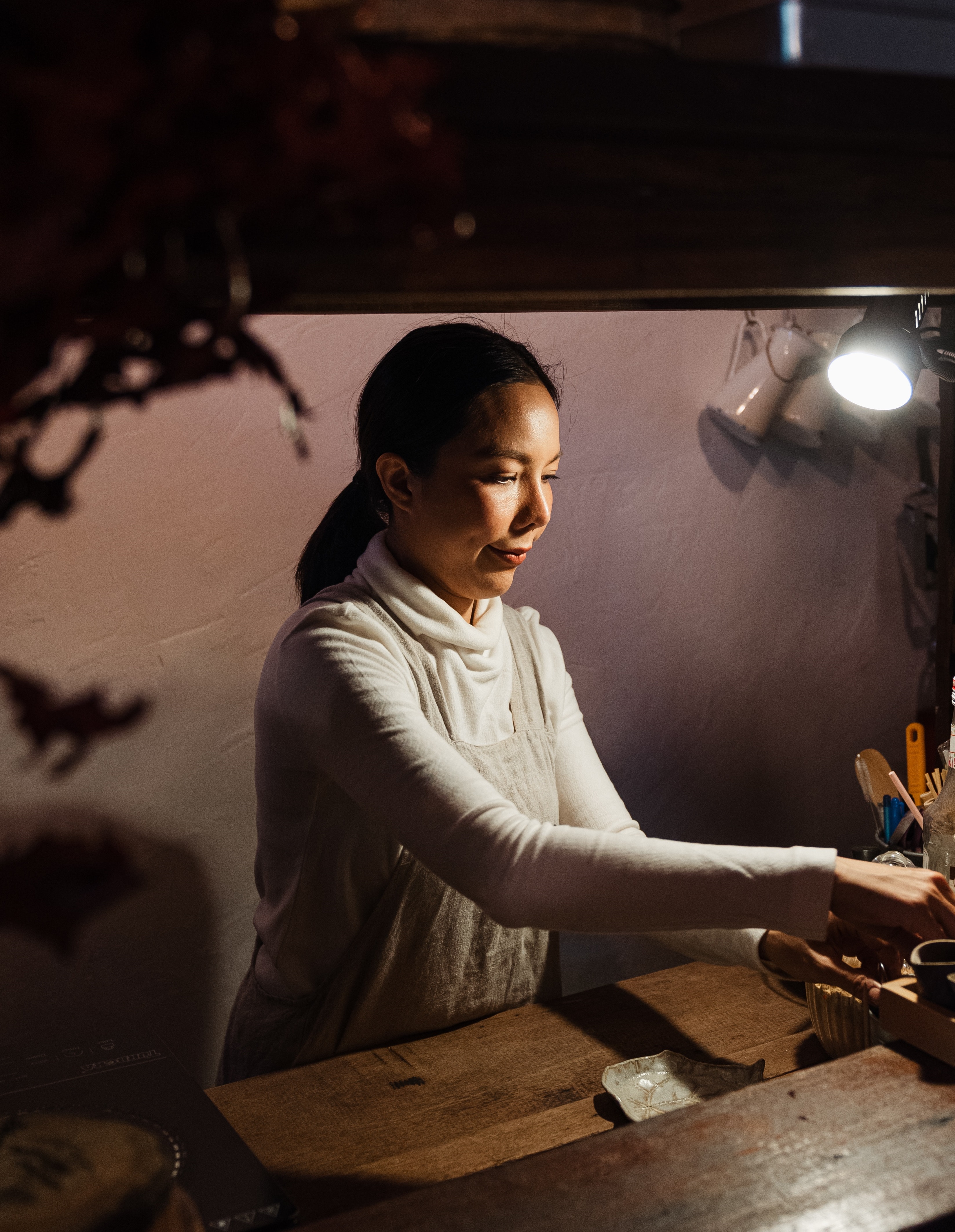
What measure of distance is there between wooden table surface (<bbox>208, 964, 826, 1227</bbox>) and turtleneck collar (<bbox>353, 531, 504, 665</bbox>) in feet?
1.71

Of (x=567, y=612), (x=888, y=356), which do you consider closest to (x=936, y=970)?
(x=888, y=356)

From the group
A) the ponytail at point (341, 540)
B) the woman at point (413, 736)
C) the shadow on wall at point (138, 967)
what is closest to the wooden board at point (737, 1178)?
the woman at point (413, 736)

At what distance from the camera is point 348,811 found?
57.0 inches

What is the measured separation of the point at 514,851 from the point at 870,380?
1.11 meters

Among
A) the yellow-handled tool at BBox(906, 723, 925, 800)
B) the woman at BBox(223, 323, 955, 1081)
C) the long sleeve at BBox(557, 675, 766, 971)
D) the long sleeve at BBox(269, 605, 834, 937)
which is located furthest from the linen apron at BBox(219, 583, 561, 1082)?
the yellow-handled tool at BBox(906, 723, 925, 800)

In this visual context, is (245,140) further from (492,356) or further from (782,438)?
(782,438)

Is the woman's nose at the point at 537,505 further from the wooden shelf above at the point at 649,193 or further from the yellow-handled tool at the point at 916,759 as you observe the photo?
the yellow-handled tool at the point at 916,759

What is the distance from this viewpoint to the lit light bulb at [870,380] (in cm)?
169

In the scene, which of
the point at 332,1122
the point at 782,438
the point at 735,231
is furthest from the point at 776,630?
the point at 735,231

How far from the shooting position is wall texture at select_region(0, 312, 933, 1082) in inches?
77.5

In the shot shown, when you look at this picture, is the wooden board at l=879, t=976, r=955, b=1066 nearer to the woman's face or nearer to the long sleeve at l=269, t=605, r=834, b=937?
the long sleeve at l=269, t=605, r=834, b=937

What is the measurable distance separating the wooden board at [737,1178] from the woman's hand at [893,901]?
6.6 inches

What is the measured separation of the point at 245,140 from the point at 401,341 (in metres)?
1.05

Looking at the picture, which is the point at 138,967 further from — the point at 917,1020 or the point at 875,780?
the point at 917,1020
